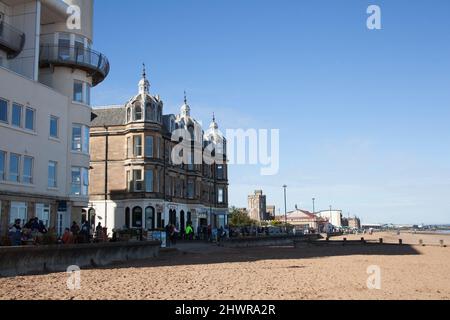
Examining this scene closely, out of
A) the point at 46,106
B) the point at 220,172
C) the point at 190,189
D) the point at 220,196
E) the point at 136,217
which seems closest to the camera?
the point at 46,106

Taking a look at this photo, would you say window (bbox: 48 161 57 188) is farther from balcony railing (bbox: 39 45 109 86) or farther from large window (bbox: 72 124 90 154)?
balcony railing (bbox: 39 45 109 86)

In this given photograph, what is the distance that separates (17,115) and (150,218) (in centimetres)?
2304

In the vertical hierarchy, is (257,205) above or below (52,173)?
above

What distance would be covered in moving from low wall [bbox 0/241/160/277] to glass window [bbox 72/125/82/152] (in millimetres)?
8085

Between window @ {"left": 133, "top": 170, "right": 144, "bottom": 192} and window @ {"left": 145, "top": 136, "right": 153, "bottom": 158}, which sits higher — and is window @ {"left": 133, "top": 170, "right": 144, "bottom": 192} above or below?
below

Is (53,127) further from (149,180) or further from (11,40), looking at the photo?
(149,180)

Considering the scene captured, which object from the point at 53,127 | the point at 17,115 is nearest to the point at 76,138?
the point at 53,127

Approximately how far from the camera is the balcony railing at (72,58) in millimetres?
32812

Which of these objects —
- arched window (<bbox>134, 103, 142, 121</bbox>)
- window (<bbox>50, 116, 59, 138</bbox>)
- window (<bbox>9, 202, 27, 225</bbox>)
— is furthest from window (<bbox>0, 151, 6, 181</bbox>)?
arched window (<bbox>134, 103, 142, 121</bbox>)

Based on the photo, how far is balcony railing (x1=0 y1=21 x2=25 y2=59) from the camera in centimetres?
2912

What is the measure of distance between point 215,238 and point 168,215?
7.57 m

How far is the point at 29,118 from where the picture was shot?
29.2 metres

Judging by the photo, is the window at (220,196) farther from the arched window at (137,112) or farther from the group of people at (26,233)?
the group of people at (26,233)
